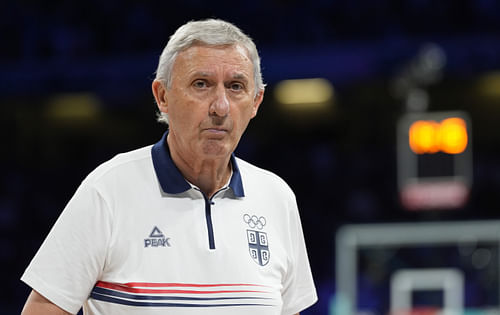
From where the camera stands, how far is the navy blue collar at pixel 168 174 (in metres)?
1.96

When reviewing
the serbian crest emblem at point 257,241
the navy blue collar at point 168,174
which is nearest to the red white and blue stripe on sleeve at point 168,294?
the serbian crest emblem at point 257,241

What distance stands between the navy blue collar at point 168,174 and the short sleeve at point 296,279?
0.18 m

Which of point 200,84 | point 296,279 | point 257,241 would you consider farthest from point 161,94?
point 296,279

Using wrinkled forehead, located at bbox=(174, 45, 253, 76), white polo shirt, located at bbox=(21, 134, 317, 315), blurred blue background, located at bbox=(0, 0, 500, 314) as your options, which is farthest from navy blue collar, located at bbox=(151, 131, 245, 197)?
blurred blue background, located at bbox=(0, 0, 500, 314)

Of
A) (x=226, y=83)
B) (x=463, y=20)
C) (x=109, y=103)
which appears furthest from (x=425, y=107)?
(x=226, y=83)

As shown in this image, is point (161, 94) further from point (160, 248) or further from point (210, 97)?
point (160, 248)

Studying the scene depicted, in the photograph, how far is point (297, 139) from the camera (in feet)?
39.6

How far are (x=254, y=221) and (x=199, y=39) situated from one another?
0.45m

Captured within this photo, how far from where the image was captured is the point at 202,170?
6.62 ft

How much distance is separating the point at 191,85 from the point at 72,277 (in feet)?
1.61

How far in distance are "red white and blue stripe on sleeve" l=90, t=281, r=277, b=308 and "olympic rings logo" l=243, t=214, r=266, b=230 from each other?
0.18 meters

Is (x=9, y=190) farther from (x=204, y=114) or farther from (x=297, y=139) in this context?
(x=204, y=114)

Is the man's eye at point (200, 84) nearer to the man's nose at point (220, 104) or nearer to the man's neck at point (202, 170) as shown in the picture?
the man's nose at point (220, 104)

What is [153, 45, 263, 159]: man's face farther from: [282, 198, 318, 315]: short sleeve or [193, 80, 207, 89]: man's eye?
[282, 198, 318, 315]: short sleeve
